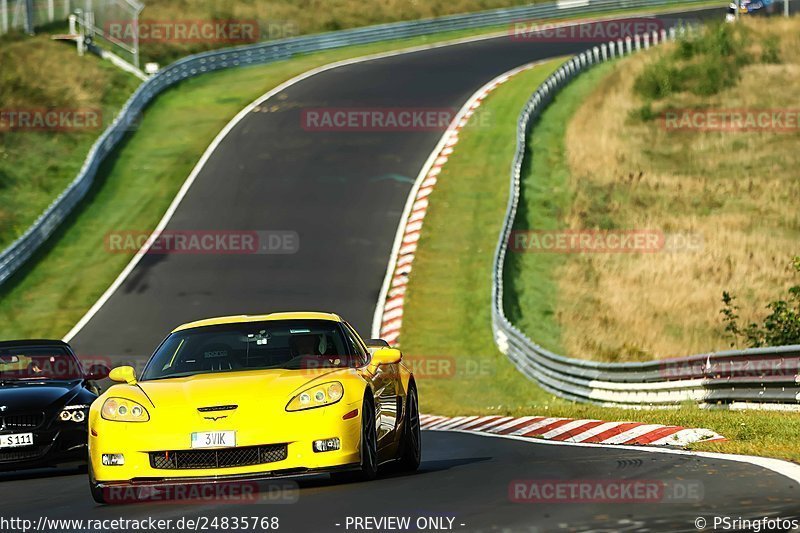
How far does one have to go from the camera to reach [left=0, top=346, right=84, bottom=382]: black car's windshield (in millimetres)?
15688

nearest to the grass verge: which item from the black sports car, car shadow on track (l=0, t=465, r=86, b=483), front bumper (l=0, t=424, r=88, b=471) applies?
car shadow on track (l=0, t=465, r=86, b=483)

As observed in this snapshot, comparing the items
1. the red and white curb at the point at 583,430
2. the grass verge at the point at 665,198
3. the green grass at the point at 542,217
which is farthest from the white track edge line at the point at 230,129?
the red and white curb at the point at 583,430

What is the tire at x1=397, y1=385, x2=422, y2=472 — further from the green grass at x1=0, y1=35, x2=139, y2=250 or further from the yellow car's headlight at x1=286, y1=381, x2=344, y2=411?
the green grass at x1=0, y1=35, x2=139, y2=250

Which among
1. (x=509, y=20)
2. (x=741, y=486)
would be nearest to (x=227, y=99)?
(x=509, y=20)

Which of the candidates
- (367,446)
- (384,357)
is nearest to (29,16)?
(384,357)

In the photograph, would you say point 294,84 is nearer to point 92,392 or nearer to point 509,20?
point 509,20

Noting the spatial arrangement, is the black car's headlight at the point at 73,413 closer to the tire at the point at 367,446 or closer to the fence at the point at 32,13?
the tire at the point at 367,446

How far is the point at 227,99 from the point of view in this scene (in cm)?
4925

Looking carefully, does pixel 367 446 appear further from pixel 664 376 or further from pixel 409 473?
pixel 664 376

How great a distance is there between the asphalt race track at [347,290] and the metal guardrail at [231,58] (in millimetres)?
3006

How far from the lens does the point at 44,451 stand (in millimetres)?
14383

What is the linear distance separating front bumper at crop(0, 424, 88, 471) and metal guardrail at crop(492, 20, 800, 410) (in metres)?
7.80

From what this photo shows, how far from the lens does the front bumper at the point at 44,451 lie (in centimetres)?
1437

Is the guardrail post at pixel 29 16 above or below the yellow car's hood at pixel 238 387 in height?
above
